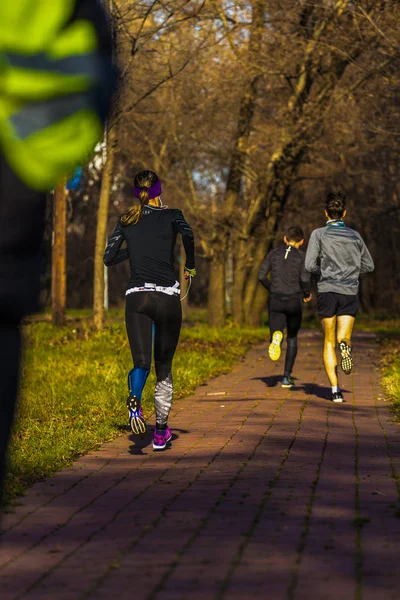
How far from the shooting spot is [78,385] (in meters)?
12.6

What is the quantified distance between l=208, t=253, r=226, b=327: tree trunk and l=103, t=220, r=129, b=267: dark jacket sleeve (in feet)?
59.7

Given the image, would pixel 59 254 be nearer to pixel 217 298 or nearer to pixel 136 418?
pixel 217 298

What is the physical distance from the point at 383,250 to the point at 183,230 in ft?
120

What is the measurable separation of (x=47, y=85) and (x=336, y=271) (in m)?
9.59

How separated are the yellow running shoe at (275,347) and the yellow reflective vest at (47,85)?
35.2 feet

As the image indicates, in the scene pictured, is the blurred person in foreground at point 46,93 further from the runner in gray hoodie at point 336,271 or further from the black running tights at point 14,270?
the runner in gray hoodie at point 336,271

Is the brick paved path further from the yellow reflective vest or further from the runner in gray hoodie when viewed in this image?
the yellow reflective vest

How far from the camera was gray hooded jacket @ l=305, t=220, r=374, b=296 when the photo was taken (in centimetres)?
1133

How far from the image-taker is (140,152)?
92.3ft

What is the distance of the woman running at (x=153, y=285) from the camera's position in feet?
25.6

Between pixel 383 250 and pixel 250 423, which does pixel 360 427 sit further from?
pixel 383 250

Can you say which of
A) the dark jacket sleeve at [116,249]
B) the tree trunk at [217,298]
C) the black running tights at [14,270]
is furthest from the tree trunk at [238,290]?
the black running tights at [14,270]

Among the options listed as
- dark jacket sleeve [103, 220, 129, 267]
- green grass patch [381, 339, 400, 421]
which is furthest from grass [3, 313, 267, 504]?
green grass patch [381, 339, 400, 421]

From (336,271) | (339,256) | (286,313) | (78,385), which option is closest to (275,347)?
(286,313)
